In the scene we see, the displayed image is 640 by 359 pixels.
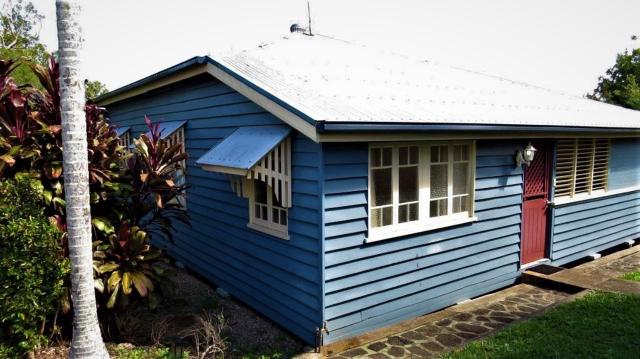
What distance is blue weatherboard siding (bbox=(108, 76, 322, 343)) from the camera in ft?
17.9

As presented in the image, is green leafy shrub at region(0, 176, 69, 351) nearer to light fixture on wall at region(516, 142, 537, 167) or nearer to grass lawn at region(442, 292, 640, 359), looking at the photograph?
grass lawn at region(442, 292, 640, 359)

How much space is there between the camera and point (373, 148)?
569cm

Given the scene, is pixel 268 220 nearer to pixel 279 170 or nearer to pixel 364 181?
pixel 279 170

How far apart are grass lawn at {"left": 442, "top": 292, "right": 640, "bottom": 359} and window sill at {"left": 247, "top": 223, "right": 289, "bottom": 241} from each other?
240 cm

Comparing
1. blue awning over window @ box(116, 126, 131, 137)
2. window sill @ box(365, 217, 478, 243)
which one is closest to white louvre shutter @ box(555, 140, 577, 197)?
window sill @ box(365, 217, 478, 243)

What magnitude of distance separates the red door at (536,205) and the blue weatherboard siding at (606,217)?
368 mm

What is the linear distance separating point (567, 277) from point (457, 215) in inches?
107

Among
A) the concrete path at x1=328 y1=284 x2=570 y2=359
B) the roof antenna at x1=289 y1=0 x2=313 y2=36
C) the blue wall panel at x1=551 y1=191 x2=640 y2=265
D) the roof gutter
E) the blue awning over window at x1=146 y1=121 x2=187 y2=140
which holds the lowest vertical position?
the concrete path at x1=328 y1=284 x2=570 y2=359

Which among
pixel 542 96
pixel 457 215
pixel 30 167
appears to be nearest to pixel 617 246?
pixel 542 96

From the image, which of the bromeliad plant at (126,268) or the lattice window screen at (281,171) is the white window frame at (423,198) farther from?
the bromeliad plant at (126,268)

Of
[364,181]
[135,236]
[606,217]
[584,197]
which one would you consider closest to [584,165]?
[584,197]

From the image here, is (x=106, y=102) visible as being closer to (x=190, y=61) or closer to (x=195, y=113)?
(x=195, y=113)

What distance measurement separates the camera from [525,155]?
7.48 meters

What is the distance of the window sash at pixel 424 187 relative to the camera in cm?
583
